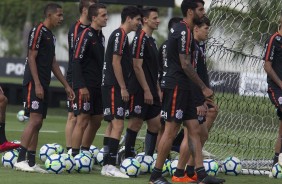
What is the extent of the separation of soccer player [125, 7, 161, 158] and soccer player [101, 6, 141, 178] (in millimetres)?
195

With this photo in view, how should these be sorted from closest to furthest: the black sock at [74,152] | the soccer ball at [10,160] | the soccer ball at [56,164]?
the soccer ball at [56,164], the soccer ball at [10,160], the black sock at [74,152]

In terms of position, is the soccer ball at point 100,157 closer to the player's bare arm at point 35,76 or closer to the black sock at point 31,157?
the black sock at point 31,157

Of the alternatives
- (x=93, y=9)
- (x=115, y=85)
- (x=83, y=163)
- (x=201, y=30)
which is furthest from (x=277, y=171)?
(x=93, y=9)

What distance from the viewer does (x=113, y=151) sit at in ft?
42.0

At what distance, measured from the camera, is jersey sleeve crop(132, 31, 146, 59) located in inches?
516

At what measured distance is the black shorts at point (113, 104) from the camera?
12.8 meters

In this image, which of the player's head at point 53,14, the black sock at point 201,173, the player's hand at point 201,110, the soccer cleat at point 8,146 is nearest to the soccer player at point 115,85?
the player's head at point 53,14

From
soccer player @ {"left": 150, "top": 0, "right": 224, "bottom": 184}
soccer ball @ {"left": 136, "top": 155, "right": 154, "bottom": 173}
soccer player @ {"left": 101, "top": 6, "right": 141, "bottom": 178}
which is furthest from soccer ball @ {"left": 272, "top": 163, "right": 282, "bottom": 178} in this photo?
soccer player @ {"left": 101, "top": 6, "right": 141, "bottom": 178}

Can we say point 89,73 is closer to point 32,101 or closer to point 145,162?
point 32,101

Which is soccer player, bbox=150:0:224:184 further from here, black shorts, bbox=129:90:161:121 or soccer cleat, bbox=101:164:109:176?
black shorts, bbox=129:90:161:121

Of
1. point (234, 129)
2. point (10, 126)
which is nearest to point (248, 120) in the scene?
point (234, 129)

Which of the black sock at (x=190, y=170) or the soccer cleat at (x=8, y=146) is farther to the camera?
the soccer cleat at (x=8, y=146)

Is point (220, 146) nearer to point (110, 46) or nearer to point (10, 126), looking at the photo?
point (110, 46)

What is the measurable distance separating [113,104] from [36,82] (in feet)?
3.41
